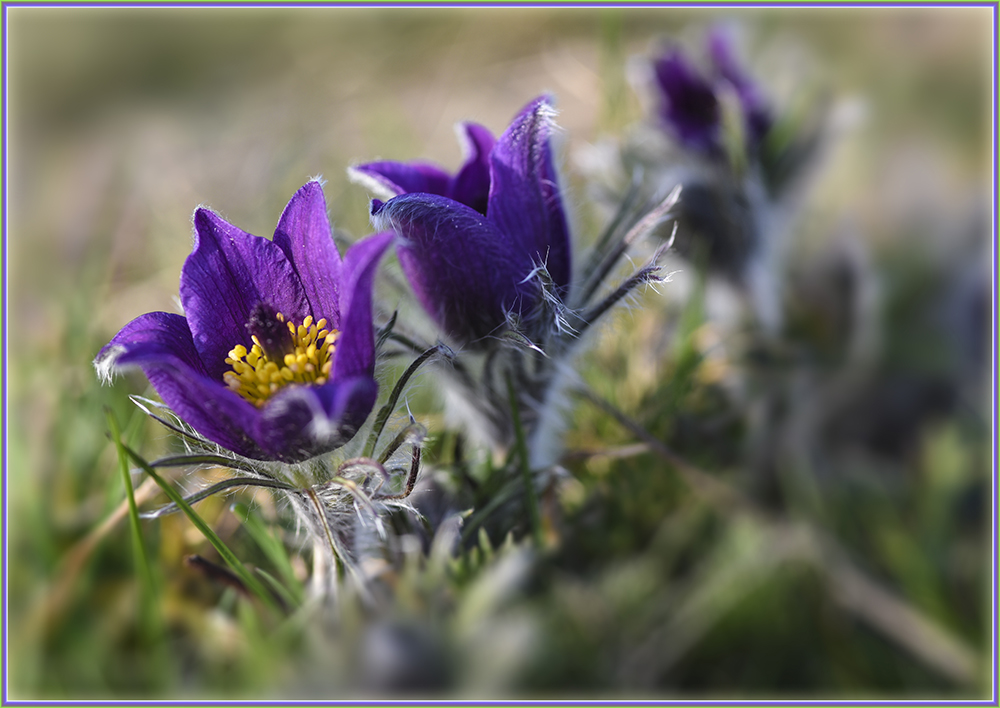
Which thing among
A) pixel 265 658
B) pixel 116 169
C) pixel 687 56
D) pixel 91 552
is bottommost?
pixel 265 658

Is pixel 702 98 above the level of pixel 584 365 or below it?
above

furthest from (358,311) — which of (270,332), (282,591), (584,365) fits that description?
(584,365)

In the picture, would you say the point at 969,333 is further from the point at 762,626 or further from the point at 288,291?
the point at 288,291

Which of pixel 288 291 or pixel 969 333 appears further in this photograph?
pixel 969 333

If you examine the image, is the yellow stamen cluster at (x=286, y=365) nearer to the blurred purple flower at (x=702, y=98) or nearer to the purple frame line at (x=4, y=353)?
the purple frame line at (x=4, y=353)

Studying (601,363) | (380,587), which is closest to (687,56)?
(601,363)

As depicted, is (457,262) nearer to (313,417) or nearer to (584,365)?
(313,417)

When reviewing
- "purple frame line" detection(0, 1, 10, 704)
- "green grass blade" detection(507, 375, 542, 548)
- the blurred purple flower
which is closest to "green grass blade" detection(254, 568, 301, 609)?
"green grass blade" detection(507, 375, 542, 548)
